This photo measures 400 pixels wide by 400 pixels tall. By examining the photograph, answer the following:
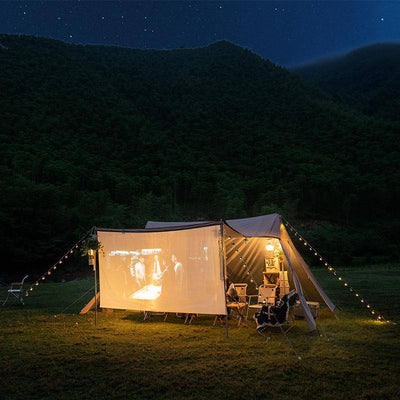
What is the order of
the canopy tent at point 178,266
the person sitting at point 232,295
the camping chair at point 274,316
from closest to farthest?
the camping chair at point 274,316 < the canopy tent at point 178,266 < the person sitting at point 232,295

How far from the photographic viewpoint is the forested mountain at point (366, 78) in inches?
1368

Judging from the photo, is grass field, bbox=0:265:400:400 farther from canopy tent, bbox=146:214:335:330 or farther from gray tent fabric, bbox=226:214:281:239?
gray tent fabric, bbox=226:214:281:239

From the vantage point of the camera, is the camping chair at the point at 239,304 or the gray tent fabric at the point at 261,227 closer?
the camping chair at the point at 239,304

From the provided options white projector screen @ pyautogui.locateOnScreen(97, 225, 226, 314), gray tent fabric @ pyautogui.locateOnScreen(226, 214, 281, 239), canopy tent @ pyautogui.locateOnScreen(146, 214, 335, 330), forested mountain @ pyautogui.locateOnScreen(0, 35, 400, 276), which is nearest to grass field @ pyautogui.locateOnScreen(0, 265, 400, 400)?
white projector screen @ pyautogui.locateOnScreen(97, 225, 226, 314)

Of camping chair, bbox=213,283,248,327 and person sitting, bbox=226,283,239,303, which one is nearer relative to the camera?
camping chair, bbox=213,283,248,327

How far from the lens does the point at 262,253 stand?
8273mm

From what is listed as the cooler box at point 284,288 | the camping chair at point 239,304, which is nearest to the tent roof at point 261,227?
the camping chair at point 239,304

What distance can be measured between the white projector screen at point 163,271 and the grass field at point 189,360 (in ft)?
1.24

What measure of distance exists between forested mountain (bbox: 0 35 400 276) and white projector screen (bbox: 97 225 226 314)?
38.6 feet

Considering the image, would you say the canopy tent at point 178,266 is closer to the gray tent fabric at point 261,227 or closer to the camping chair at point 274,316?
the gray tent fabric at point 261,227

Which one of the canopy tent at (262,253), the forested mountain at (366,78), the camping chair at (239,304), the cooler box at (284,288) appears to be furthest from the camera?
the forested mountain at (366,78)

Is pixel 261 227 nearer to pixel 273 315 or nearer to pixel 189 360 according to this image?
pixel 273 315

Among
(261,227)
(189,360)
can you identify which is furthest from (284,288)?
(189,360)

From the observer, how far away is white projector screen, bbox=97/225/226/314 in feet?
19.2
